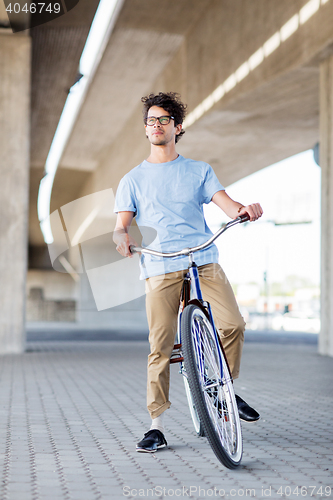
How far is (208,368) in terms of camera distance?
3152 mm

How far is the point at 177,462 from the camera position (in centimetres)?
318

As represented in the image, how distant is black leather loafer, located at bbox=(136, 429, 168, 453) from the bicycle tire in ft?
1.44

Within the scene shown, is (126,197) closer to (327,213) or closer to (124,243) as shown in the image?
(124,243)

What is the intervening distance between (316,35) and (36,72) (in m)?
7.52

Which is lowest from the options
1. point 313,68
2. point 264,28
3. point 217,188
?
point 217,188

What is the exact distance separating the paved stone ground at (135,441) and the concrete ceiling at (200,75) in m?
5.84

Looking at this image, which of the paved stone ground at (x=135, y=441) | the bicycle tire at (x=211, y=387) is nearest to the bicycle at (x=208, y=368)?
the bicycle tire at (x=211, y=387)

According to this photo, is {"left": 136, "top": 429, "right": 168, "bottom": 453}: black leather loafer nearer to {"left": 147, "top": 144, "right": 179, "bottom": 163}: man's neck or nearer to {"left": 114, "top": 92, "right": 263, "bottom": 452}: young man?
{"left": 114, "top": 92, "right": 263, "bottom": 452}: young man

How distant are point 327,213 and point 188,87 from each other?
6.79 meters

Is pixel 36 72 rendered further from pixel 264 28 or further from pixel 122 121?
pixel 122 121

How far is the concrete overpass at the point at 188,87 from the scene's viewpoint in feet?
32.7

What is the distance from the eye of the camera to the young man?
134 inches

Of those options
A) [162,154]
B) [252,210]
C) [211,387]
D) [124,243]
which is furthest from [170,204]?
[211,387]

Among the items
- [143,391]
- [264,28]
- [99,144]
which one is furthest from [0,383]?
[99,144]
